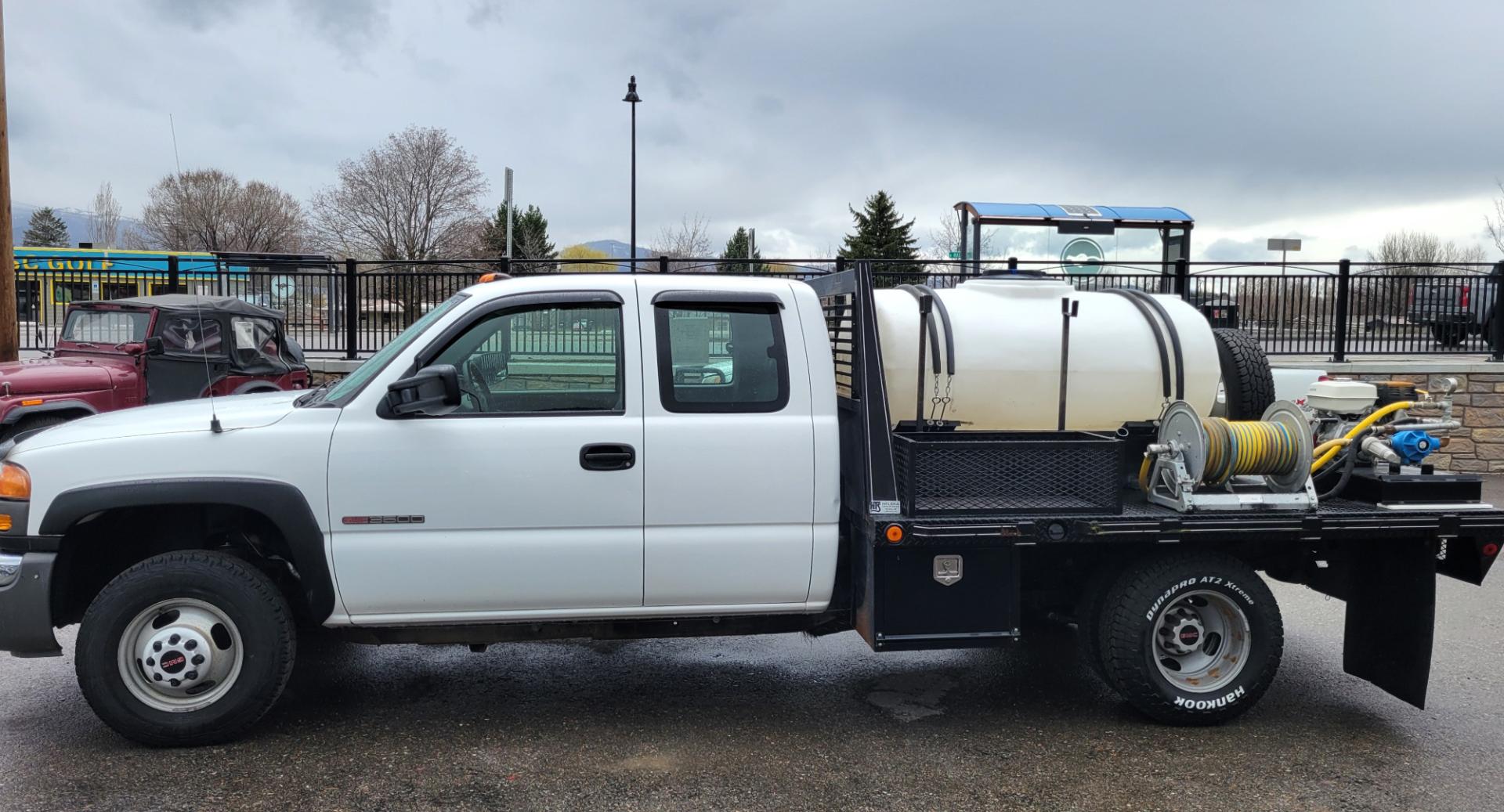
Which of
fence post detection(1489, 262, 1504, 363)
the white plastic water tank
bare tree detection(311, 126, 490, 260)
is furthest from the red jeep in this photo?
bare tree detection(311, 126, 490, 260)

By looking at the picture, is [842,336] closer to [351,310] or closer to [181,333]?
[181,333]

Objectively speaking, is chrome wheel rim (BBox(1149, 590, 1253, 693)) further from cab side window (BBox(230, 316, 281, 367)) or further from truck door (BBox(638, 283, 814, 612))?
cab side window (BBox(230, 316, 281, 367))

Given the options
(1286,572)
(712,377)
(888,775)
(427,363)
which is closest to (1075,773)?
(888,775)

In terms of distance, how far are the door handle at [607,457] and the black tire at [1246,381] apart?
2.98m

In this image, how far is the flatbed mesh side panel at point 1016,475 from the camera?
4621 mm

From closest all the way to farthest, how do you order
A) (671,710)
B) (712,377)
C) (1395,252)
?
(712,377) < (671,710) < (1395,252)

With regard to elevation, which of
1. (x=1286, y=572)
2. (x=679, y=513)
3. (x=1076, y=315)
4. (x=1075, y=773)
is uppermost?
(x=1076, y=315)

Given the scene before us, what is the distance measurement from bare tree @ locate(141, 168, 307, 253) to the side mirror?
5210 centimetres

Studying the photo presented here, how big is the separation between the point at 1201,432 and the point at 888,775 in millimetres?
1976

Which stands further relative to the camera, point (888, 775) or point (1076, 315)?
point (1076, 315)

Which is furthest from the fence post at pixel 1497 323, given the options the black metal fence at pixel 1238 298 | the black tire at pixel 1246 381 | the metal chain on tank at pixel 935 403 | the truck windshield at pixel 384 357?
the truck windshield at pixel 384 357

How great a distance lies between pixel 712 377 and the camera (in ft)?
15.4

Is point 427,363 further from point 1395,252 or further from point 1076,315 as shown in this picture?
point 1395,252

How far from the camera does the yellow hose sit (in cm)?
511
